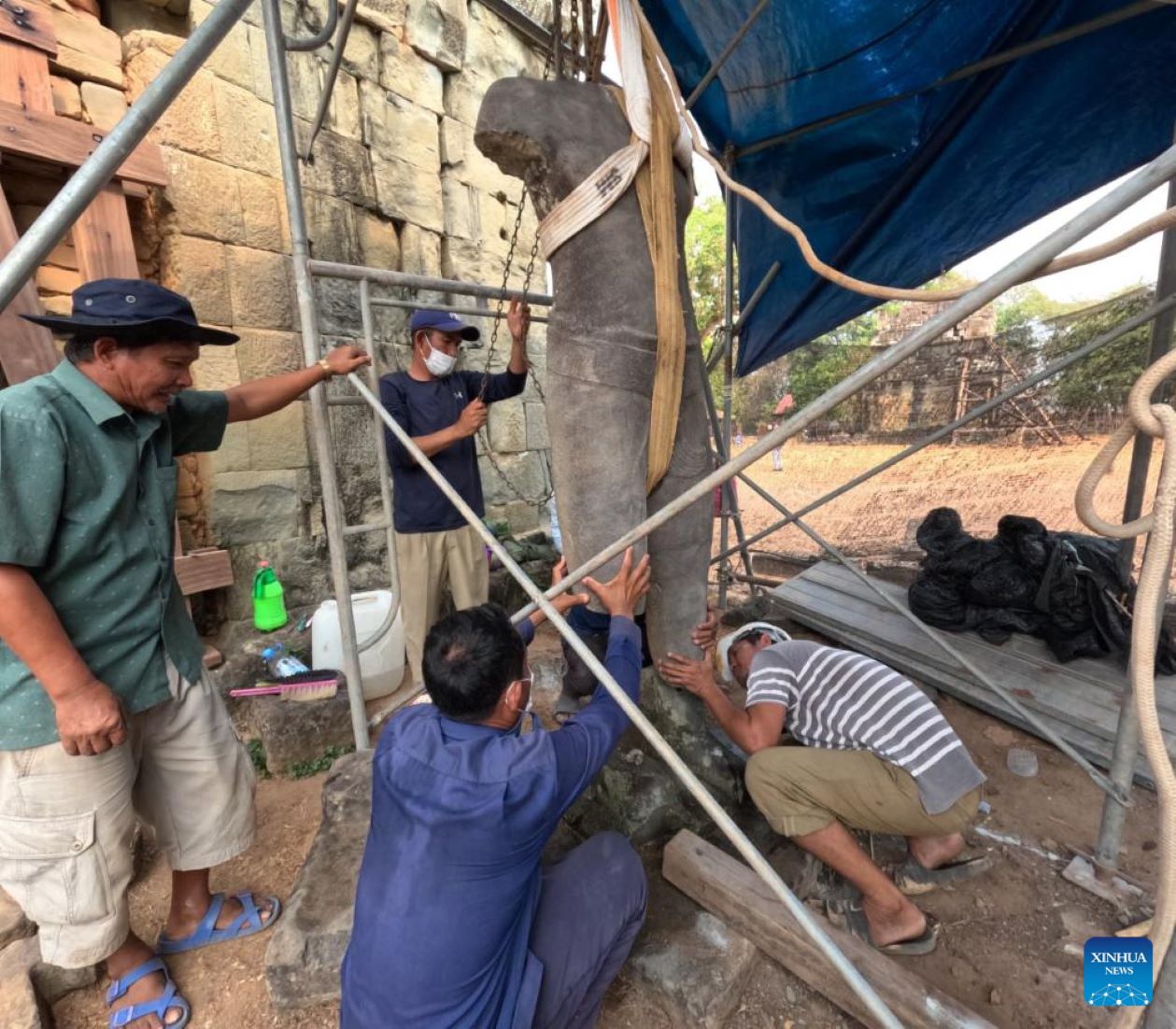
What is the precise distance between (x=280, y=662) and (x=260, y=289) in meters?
2.28

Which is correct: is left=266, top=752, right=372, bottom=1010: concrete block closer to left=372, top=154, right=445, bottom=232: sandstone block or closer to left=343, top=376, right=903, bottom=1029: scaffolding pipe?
left=343, top=376, right=903, bottom=1029: scaffolding pipe

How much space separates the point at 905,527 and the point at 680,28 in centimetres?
685

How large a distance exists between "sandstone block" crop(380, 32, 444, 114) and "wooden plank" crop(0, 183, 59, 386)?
8.63 ft

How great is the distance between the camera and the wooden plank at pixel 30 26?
8.62 feet

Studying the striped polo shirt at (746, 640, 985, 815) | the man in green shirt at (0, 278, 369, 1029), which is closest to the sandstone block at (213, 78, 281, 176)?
the man in green shirt at (0, 278, 369, 1029)

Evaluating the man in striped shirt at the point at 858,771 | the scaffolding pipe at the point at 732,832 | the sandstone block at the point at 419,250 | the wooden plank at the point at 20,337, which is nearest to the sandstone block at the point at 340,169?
the sandstone block at the point at 419,250

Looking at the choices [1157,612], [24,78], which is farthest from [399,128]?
[1157,612]

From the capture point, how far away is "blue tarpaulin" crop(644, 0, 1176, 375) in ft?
6.98

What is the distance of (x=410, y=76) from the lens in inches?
172

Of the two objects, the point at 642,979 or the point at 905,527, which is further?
the point at 905,527

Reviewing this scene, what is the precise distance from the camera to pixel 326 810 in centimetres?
220

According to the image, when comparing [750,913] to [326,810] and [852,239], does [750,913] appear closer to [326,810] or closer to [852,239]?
[326,810]

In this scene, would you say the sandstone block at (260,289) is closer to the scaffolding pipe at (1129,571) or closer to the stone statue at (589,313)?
the stone statue at (589,313)

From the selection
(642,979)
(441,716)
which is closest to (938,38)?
(441,716)
